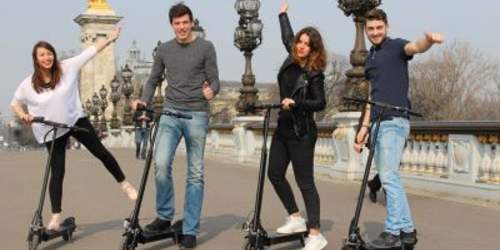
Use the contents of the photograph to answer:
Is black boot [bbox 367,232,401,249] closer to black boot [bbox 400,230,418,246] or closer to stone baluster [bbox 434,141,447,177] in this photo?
black boot [bbox 400,230,418,246]

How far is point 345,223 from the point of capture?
862 centimetres

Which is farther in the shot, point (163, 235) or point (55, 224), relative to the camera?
point (55, 224)

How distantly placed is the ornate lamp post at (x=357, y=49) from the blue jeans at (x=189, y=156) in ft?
23.2

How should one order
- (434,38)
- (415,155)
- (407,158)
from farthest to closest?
(407,158) < (415,155) < (434,38)

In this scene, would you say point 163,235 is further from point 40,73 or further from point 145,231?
point 40,73

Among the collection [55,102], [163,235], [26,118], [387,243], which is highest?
[55,102]

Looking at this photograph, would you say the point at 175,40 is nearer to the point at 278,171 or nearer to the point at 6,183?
the point at 278,171

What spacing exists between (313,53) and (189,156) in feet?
4.73

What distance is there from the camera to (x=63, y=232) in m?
7.42

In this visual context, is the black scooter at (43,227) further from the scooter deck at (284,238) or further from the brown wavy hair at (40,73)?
the scooter deck at (284,238)

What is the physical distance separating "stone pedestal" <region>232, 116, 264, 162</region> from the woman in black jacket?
14801mm

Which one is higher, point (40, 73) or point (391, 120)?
point (40, 73)

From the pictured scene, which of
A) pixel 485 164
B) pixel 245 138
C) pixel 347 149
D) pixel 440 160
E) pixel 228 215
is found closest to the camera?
pixel 228 215

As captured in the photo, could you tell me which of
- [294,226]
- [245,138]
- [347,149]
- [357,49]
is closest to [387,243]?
[294,226]
